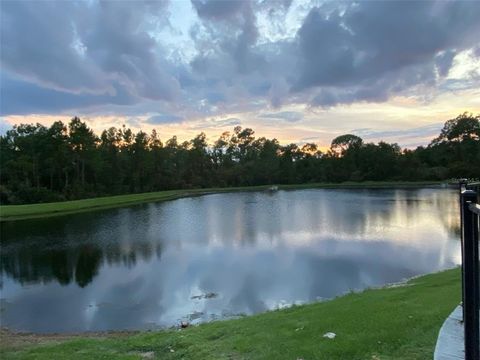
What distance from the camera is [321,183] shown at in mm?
111750

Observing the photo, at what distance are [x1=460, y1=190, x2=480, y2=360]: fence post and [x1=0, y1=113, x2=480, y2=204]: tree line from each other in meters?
68.0

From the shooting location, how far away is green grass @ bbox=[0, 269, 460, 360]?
5590mm

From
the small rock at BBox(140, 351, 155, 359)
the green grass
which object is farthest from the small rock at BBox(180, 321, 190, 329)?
the small rock at BBox(140, 351, 155, 359)

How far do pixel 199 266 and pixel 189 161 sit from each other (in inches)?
3622

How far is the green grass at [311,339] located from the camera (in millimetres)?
5590

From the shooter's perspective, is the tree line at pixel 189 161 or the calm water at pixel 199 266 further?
the tree line at pixel 189 161

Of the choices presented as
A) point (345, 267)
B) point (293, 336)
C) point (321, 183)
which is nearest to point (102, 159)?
point (321, 183)

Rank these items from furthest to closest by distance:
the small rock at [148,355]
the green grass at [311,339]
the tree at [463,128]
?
1. the tree at [463,128]
2. the small rock at [148,355]
3. the green grass at [311,339]

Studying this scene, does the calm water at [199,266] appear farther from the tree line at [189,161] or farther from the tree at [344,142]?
the tree at [344,142]

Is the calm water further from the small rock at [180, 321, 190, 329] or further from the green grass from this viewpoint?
the green grass

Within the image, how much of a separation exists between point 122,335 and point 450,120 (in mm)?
106599

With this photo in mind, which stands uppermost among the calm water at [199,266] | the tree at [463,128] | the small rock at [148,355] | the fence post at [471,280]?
the tree at [463,128]

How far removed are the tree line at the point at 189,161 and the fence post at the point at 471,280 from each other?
2676 inches

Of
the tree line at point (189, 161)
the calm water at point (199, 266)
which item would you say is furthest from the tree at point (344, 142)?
the calm water at point (199, 266)
